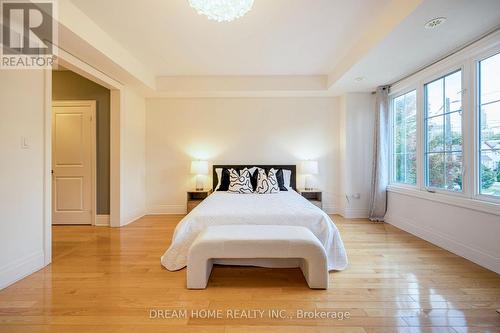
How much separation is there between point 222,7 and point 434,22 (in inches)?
78.0

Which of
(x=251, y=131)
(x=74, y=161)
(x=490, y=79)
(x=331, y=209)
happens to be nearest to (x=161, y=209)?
(x=74, y=161)

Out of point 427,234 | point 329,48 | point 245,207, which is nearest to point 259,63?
point 329,48

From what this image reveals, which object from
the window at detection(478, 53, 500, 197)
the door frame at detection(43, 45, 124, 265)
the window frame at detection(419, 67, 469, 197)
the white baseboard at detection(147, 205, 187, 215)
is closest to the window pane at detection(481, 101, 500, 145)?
the window at detection(478, 53, 500, 197)

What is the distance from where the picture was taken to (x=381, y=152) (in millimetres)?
4004

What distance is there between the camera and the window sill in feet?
7.48

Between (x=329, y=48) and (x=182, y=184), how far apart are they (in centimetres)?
351

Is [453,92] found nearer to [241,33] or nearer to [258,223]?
[241,33]

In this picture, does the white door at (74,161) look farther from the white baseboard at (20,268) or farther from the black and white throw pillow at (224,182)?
the black and white throw pillow at (224,182)

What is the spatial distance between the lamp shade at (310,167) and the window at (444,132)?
165 centimetres

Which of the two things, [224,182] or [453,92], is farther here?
[224,182]

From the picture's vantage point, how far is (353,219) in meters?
4.20

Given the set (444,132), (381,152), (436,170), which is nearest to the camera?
(444,132)

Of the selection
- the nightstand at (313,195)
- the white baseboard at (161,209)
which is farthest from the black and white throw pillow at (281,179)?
the white baseboard at (161,209)

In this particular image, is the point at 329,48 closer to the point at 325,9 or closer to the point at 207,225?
the point at 325,9
